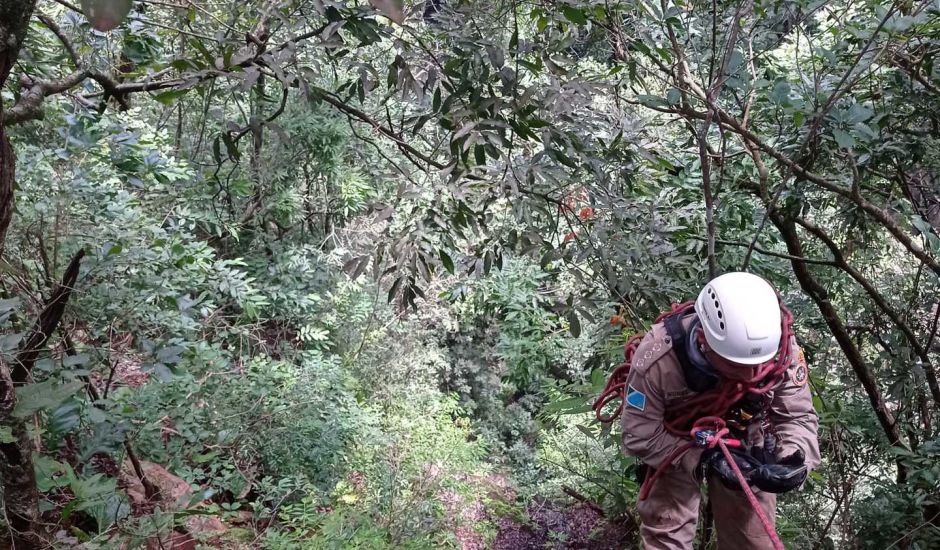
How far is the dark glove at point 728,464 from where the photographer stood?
1.95 m

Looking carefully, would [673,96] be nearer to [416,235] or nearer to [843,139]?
[843,139]

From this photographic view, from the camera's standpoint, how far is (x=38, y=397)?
1675 millimetres

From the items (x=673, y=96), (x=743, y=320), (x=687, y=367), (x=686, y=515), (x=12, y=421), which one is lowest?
(x=686, y=515)

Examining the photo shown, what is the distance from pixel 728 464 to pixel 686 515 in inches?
16.0

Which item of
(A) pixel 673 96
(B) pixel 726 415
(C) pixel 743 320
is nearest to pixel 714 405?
(B) pixel 726 415

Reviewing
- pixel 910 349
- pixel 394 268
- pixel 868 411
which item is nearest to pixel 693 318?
pixel 394 268

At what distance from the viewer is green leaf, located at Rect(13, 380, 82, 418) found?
1636 mm

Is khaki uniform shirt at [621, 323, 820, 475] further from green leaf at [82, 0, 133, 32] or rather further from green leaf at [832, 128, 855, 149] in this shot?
green leaf at [82, 0, 133, 32]

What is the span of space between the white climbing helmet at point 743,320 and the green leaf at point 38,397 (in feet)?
5.98

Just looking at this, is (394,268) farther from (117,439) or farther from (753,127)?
(753,127)

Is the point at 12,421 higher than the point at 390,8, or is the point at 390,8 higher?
the point at 390,8

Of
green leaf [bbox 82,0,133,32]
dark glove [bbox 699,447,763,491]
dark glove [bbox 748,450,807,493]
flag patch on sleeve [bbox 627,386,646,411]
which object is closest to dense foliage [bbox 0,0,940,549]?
green leaf [bbox 82,0,133,32]

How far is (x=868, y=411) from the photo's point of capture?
3.74m

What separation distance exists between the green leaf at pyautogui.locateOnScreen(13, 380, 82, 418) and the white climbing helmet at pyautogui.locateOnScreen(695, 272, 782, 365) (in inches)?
71.7
